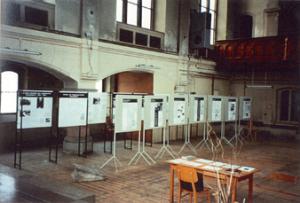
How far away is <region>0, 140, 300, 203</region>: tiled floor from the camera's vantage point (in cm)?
650

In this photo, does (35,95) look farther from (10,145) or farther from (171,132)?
(171,132)

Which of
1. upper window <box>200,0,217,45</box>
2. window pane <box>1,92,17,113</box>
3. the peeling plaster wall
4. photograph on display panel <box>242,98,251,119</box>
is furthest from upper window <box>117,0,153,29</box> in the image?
photograph on display panel <box>242,98,251,119</box>

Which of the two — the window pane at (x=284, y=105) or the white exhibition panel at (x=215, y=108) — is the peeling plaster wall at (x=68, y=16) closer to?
the white exhibition panel at (x=215, y=108)

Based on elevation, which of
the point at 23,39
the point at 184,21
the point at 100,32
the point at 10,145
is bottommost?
the point at 10,145

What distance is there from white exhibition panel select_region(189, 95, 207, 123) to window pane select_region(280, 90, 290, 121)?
567cm

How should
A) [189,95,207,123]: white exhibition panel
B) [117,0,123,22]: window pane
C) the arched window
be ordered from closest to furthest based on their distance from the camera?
[189,95,207,123]: white exhibition panel, the arched window, [117,0,123,22]: window pane

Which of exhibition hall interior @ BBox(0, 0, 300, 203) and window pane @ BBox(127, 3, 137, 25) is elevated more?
window pane @ BBox(127, 3, 137, 25)

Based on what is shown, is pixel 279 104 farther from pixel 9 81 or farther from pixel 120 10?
pixel 9 81

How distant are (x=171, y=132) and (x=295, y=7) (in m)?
8.18

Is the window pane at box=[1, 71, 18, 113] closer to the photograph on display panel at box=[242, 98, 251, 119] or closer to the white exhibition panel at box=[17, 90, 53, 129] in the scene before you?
the white exhibition panel at box=[17, 90, 53, 129]

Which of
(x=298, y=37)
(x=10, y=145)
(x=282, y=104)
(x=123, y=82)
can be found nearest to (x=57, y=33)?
(x=10, y=145)

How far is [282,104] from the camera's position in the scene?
51.1ft

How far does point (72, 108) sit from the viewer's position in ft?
29.2

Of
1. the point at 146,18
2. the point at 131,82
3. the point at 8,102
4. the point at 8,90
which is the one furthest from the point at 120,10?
the point at 8,102
